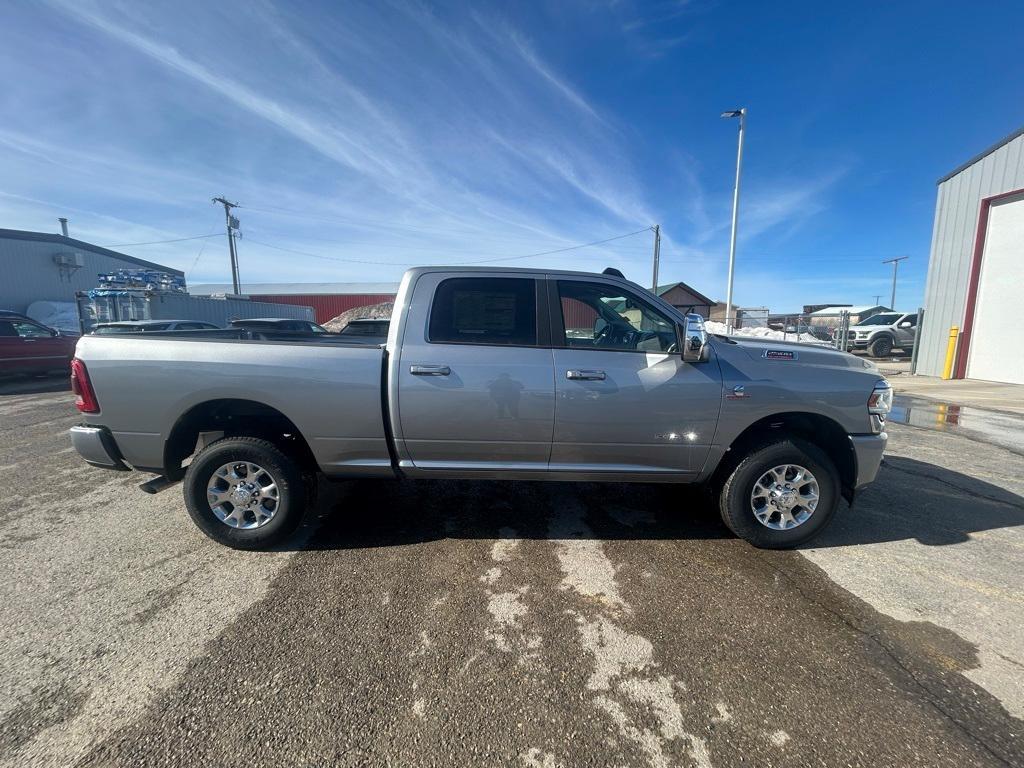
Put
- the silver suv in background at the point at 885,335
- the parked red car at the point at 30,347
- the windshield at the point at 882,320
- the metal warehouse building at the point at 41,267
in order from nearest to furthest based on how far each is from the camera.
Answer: the parked red car at the point at 30,347 → the silver suv in background at the point at 885,335 → the windshield at the point at 882,320 → the metal warehouse building at the point at 41,267

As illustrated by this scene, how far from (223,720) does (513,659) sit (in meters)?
1.21

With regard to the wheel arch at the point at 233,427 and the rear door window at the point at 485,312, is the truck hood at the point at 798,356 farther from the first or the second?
the wheel arch at the point at 233,427

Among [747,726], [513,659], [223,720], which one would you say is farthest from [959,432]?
[223,720]

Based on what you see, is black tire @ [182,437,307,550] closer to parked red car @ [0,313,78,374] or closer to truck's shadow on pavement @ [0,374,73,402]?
truck's shadow on pavement @ [0,374,73,402]

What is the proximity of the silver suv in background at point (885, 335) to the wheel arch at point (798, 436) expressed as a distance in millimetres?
17798

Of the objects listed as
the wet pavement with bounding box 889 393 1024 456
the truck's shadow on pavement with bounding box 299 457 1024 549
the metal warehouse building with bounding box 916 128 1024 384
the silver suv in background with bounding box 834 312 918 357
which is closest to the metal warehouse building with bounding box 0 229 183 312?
the truck's shadow on pavement with bounding box 299 457 1024 549

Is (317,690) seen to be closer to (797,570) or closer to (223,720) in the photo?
(223,720)

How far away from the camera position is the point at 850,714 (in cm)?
177

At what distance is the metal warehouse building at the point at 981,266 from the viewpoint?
34.0ft

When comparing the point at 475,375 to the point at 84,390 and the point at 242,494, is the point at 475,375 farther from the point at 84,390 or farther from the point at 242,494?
the point at 84,390

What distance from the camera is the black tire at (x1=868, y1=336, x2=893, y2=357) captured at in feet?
57.3

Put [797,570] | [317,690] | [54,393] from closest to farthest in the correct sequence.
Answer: [317,690] → [797,570] → [54,393]

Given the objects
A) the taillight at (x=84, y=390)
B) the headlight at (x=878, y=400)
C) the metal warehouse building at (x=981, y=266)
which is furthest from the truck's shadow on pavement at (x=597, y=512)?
the metal warehouse building at (x=981, y=266)

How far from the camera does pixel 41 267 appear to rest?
2505 centimetres
